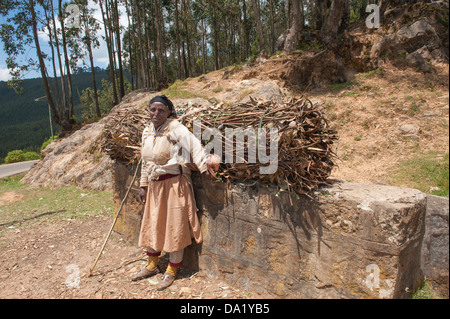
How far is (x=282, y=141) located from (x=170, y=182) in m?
1.25

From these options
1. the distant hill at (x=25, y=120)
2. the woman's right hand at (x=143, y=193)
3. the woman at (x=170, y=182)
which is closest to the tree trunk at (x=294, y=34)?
the woman at (x=170, y=182)

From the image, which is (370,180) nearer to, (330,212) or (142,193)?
(330,212)

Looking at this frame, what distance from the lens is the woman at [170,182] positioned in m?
2.84

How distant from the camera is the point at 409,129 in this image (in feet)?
20.4

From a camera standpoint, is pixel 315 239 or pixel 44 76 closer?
pixel 315 239

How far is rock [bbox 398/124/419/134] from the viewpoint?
615 centimetres

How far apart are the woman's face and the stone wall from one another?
0.73 meters

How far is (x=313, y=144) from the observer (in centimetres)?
230

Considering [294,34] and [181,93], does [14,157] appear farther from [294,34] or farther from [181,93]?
[294,34]

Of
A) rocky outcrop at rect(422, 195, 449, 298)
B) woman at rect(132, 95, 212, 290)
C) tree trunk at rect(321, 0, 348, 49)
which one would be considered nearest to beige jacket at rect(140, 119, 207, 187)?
woman at rect(132, 95, 212, 290)

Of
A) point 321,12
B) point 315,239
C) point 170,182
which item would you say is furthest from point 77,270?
point 321,12

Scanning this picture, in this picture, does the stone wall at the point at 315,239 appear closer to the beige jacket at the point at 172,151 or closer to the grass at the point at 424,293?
the grass at the point at 424,293
